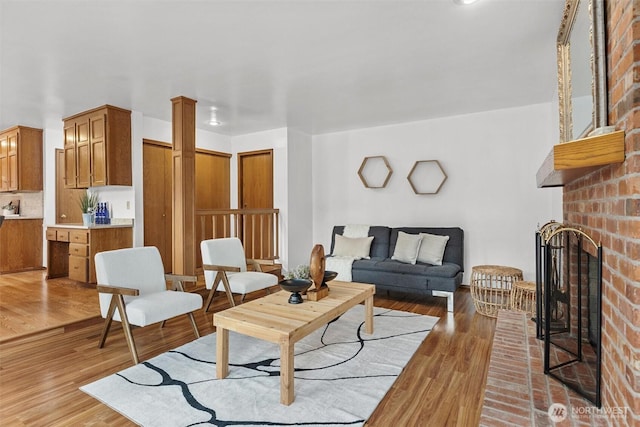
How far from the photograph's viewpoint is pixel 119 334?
3.01 meters

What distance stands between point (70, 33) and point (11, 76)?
1.42 m

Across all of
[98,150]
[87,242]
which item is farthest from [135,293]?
[98,150]

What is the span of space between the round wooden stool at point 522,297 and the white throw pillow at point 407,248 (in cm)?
114

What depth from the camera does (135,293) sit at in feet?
8.02

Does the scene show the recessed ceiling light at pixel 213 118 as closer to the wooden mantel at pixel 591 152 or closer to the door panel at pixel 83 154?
the door panel at pixel 83 154

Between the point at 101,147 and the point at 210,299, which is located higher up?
the point at 101,147

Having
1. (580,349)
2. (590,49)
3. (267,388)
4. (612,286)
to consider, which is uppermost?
(590,49)

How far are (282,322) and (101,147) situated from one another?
3.68 metres

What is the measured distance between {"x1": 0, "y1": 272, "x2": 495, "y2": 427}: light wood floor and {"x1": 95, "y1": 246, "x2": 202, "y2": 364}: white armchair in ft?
0.83

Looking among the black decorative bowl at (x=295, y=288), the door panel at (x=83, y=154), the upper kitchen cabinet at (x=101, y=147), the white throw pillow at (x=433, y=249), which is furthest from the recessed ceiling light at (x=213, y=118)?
the white throw pillow at (x=433, y=249)

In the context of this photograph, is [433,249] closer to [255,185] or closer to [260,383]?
[260,383]

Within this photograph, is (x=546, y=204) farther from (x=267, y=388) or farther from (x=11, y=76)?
(x=11, y=76)

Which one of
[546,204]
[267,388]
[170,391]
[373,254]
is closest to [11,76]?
[170,391]

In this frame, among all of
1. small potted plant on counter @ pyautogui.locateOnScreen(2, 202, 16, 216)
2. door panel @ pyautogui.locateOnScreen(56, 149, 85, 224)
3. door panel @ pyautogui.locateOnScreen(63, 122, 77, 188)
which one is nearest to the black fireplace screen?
door panel @ pyautogui.locateOnScreen(63, 122, 77, 188)
